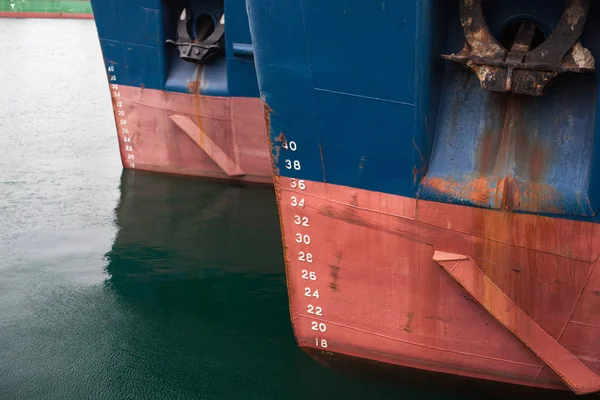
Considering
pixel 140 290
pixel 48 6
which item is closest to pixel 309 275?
pixel 140 290

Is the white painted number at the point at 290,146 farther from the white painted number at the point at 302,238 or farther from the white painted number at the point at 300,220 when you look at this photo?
the white painted number at the point at 302,238

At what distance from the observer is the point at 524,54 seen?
4.33m

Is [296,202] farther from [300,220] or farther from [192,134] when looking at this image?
[192,134]

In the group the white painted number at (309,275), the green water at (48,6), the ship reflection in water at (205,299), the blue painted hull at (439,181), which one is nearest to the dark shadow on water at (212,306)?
the ship reflection in water at (205,299)

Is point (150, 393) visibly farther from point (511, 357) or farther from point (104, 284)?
point (511, 357)

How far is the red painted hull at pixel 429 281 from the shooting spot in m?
4.45

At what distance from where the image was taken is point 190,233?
819cm

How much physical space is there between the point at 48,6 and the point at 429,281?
37439mm

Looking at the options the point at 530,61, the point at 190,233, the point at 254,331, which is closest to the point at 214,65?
the point at 190,233

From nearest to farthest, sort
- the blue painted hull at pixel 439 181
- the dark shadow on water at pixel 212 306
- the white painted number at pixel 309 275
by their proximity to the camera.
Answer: the blue painted hull at pixel 439 181
the white painted number at pixel 309 275
the dark shadow on water at pixel 212 306

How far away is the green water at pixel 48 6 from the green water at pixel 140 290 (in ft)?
93.2

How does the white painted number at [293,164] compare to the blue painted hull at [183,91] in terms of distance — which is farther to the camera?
the blue painted hull at [183,91]

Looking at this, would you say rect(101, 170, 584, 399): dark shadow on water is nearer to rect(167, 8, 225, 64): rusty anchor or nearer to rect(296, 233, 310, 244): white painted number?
rect(296, 233, 310, 244): white painted number

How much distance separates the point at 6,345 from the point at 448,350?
3.17 m
